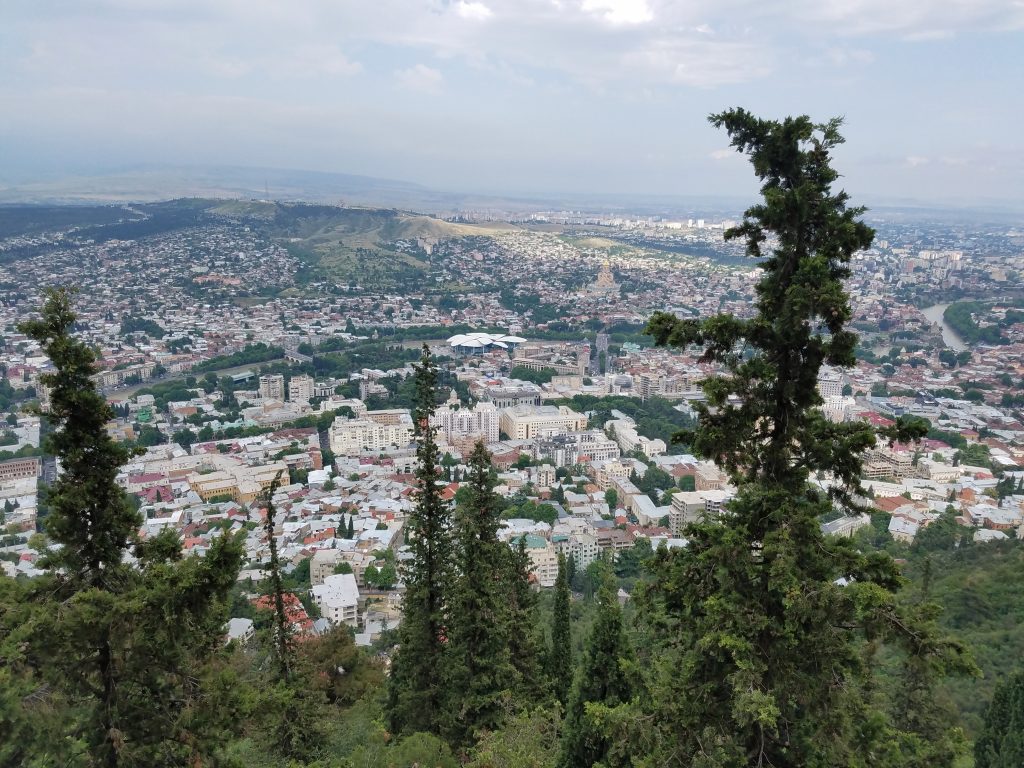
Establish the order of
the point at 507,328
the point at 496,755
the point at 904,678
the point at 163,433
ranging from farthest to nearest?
1. the point at 507,328
2. the point at 163,433
3. the point at 904,678
4. the point at 496,755

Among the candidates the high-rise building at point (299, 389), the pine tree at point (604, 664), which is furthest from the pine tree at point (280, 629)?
the high-rise building at point (299, 389)

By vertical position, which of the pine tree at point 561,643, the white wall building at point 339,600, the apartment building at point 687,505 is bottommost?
the apartment building at point 687,505

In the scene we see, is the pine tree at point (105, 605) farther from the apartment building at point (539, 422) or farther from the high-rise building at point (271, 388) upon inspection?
the high-rise building at point (271, 388)

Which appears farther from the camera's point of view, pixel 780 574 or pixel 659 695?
pixel 659 695

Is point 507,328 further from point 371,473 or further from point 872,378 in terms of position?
point 371,473

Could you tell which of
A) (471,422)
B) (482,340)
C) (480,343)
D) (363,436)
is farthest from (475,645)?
(482,340)

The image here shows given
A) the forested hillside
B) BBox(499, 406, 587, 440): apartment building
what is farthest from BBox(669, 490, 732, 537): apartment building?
the forested hillside

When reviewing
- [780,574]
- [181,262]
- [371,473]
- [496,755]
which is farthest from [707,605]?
[181,262]
